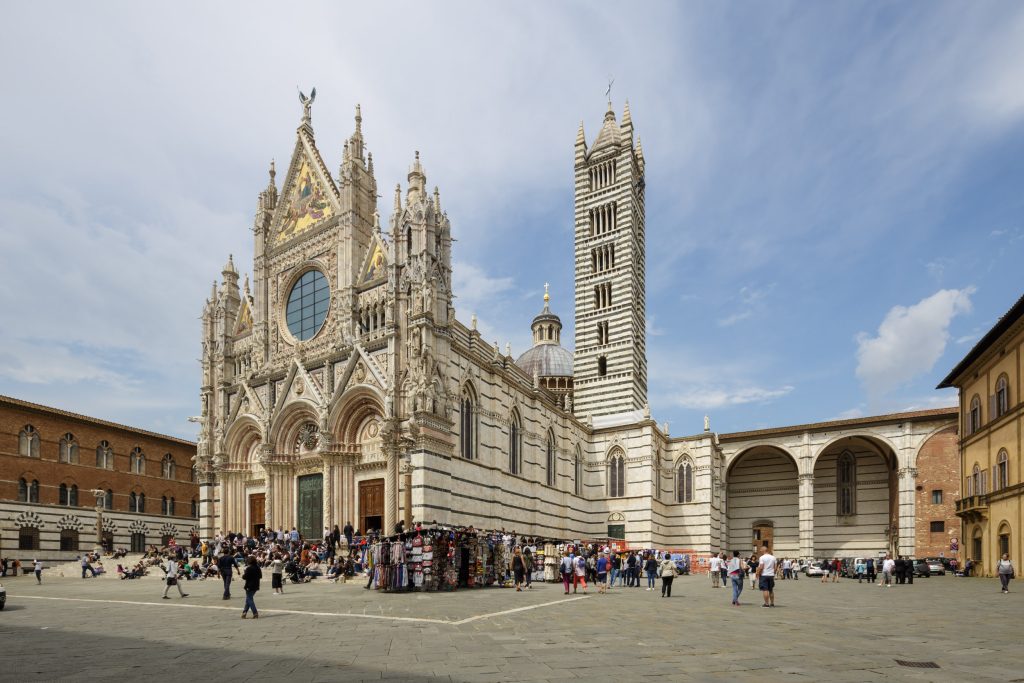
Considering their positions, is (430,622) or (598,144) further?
(598,144)

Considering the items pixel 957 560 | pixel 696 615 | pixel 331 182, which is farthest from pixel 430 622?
pixel 957 560

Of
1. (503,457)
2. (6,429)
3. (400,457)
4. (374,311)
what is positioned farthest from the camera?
(6,429)

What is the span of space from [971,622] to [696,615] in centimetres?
549

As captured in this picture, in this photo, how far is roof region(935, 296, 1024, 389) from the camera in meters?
32.5

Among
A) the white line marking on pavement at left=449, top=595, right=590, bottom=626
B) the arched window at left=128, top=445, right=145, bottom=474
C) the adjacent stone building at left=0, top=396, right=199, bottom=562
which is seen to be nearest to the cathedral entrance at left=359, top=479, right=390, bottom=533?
the white line marking on pavement at left=449, top=595, right=590, bottom=626

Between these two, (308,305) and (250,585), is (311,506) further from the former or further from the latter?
(250,585)

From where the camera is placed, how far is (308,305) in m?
39.1

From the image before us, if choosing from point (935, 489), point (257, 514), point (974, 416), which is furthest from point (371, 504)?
point (935, 489)

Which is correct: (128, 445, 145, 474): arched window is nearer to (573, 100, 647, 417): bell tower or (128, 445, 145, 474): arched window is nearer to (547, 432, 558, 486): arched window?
(547, 432, 558, 486): arched window

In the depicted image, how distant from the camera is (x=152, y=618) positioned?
56.6 ft

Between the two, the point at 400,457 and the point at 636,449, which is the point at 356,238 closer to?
the point at 400,457

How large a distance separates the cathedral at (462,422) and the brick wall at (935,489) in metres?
0.13

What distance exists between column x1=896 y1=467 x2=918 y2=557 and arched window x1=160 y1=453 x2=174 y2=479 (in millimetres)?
49195

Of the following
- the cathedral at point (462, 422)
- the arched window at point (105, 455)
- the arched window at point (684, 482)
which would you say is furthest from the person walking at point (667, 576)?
the arched window at point (105, 455)
